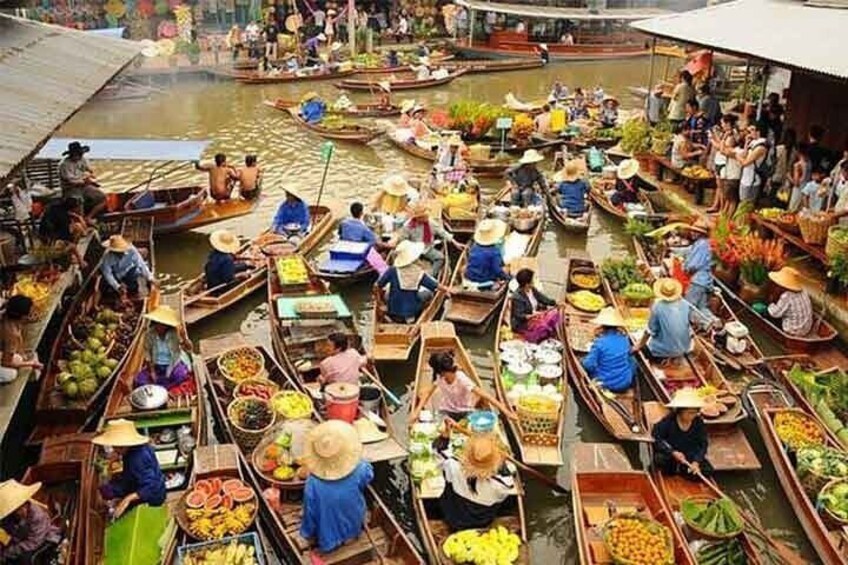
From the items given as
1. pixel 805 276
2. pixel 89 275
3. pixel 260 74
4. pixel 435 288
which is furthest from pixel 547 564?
pixel 260 74

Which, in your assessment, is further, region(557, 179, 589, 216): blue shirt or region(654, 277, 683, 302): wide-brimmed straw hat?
region(557, 179, 589, 216): blue shirt

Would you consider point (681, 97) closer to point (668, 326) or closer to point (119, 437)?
point (668, 326)

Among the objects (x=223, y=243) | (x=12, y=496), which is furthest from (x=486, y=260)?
(x=12, y=496)

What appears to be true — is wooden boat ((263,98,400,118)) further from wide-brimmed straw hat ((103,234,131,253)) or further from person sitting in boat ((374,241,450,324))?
person sitting in boat ((374,241,450,324))

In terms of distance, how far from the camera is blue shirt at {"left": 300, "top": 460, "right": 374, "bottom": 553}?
6.89 m

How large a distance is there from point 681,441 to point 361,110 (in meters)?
17.7

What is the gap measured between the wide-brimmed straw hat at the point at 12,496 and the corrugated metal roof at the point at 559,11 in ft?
92.4

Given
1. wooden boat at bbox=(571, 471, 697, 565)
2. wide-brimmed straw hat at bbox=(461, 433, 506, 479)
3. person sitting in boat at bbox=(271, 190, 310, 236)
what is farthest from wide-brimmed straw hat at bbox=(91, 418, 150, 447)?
person sitting in boat at bbox=(271, 190, 310, 236)

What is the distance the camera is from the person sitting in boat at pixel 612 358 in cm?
969

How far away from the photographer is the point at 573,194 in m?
15.8

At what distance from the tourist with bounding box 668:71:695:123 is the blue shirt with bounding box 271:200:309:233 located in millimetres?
8798

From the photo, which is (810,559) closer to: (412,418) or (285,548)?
(412,418)

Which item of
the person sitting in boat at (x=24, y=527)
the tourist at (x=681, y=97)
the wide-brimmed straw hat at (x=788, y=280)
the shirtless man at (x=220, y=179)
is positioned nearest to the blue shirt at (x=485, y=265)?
the wide-brimmed straw hat at (x=788, y=280)

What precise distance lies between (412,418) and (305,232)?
267 inches
